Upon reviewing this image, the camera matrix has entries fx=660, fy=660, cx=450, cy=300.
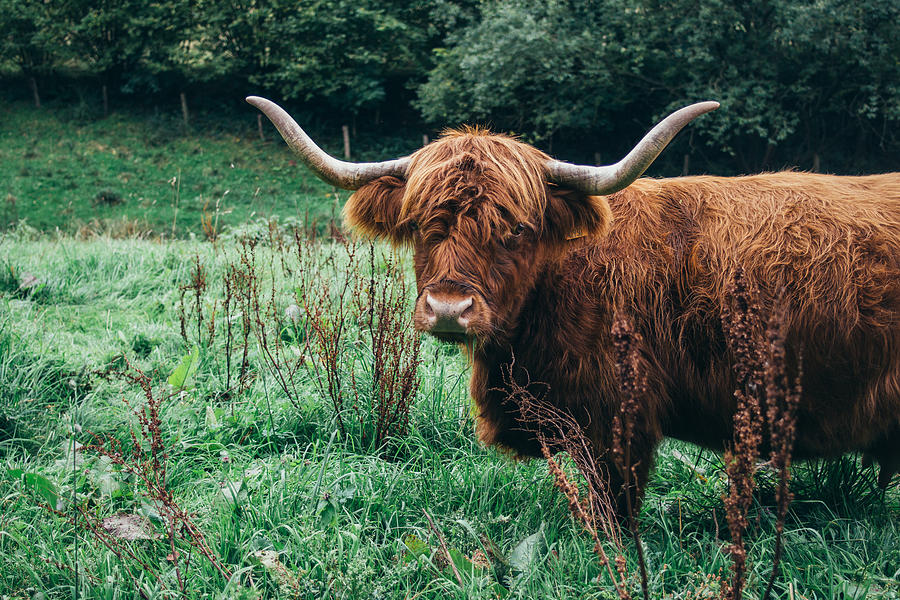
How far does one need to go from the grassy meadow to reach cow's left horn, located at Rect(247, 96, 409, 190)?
503 mm

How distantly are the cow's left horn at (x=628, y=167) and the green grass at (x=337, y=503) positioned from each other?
51.3 inches

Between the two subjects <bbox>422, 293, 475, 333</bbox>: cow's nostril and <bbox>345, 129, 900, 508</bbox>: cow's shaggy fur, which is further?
<bbox>345, 129, 900, 508</bbox>: cow's shaggy fur

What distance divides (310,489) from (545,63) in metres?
17.6

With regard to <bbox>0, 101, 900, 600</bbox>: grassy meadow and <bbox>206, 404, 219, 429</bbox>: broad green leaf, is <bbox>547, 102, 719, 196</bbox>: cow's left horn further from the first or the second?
<bbox>206, 404, 219, 429</bbox>: broad green leaf

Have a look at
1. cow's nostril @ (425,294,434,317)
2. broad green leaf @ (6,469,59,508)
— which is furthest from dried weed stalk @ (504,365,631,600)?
broad green leaf @ (6,469,59,508)

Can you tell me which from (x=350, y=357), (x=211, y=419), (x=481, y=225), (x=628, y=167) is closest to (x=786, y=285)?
(x=628, y=167)

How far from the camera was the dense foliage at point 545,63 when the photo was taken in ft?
57.2

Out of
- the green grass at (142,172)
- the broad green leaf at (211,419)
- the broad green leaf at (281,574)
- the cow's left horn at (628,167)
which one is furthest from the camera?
the green grass at (142,172)

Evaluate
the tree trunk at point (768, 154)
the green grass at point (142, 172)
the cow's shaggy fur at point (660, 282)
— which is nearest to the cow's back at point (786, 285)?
the cow's shaggy fur at point (660, 282)

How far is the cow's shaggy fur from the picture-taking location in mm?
2588

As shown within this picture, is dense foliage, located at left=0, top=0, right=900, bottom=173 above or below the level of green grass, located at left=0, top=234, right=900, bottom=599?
above

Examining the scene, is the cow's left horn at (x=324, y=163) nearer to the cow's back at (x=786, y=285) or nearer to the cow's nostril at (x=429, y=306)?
the cow's nostril at (x=429, y=306)

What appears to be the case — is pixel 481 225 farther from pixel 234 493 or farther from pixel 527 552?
pixel 234 493

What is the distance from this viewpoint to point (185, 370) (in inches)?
151
